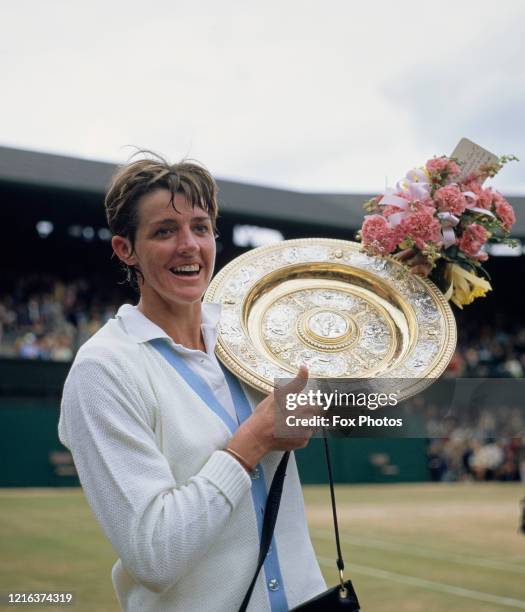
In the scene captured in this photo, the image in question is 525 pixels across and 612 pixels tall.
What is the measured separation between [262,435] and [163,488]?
0.72 feet

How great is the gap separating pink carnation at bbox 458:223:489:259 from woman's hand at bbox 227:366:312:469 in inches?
32.8

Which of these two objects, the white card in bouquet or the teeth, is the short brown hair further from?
the white card in bouquet

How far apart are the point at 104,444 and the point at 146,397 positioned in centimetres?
13

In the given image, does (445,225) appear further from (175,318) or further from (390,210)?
(175,318)

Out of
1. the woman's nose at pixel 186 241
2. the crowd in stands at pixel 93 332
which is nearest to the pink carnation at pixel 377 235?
the woman's nose at pixel 186 241

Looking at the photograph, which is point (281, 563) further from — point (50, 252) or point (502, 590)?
point (50, 252)

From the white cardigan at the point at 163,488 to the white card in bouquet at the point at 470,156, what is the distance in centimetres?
108

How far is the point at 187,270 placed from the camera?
1.87 m

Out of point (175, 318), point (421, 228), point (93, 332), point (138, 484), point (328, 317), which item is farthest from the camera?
point (93, 332)

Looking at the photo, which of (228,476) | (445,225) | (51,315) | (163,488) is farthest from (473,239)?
(51,315)

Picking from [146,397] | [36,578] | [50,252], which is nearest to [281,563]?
[146,397]

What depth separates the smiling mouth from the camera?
6.13ft

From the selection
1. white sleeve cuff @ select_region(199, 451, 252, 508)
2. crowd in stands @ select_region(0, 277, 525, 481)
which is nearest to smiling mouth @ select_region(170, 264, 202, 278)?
white sleeve cuff @ select_region(199, 451, 252, 508)
